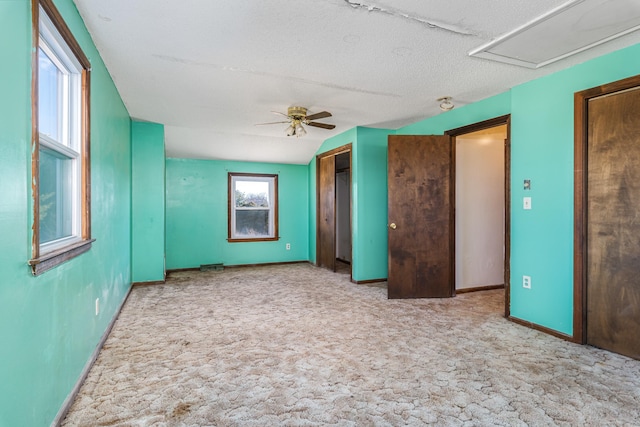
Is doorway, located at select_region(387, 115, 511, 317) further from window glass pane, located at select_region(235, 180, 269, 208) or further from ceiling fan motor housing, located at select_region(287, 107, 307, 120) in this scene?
window glass pane, located at select_region(235, 180, 269, 208)

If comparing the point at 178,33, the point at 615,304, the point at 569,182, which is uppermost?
the point at 178,33

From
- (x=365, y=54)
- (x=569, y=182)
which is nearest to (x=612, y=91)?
(x=569, y=182)

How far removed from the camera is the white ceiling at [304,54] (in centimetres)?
196

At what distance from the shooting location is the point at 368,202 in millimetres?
4914

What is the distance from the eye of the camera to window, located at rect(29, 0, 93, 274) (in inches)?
55.8

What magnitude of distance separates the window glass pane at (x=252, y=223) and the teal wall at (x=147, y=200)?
1794 mm

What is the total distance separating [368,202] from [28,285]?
408cm

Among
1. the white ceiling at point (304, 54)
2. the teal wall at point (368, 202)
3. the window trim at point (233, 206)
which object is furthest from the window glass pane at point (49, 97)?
the window trim at point (233, 206)

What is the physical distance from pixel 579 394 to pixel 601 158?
173cm

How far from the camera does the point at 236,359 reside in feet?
7.79

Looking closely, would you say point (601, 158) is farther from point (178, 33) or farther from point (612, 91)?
point (178, 33)

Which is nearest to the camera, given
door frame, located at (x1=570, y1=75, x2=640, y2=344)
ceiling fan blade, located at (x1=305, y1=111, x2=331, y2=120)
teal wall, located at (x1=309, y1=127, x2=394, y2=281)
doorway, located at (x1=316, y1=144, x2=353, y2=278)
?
door frame, located at (x1=570, y1=75, x2=640, y2=344)

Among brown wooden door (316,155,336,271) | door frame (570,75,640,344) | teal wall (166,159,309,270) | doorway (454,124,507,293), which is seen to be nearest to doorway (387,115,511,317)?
doorway (454,124,507,293)

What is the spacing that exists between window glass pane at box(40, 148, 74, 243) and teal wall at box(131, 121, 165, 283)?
8.76ft
